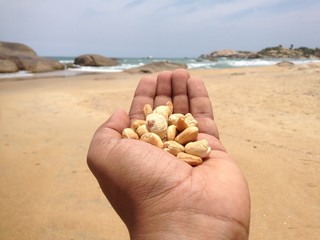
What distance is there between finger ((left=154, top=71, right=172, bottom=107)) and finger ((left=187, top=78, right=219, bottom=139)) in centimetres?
21

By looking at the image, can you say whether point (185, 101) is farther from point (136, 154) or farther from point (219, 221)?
point (219, 221)

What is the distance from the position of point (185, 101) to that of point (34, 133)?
9.30ft

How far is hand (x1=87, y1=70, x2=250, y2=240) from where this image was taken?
1.38 metres

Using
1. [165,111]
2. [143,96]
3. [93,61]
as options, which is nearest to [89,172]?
[143,96]

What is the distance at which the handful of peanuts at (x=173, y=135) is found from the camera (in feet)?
6.15

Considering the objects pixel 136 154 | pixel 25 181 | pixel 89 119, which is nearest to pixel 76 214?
pixel 25 181

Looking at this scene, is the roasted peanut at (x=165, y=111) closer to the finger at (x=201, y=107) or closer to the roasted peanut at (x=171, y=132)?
the roasted peanut at (x=171, y=132)

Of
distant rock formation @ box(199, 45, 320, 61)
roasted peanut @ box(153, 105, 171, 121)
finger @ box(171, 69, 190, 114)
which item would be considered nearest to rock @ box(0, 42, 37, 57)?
finger @ box(171, 69, 190, 114)

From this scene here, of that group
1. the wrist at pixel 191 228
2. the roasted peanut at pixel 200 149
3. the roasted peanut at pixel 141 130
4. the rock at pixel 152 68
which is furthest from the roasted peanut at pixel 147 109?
the rock at pixel 152 68

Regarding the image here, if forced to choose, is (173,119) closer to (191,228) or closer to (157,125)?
(157,125)

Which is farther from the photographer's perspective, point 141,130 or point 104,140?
point 141,130

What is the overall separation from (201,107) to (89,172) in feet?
5.02

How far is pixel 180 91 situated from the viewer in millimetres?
2775

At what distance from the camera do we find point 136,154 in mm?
1588
